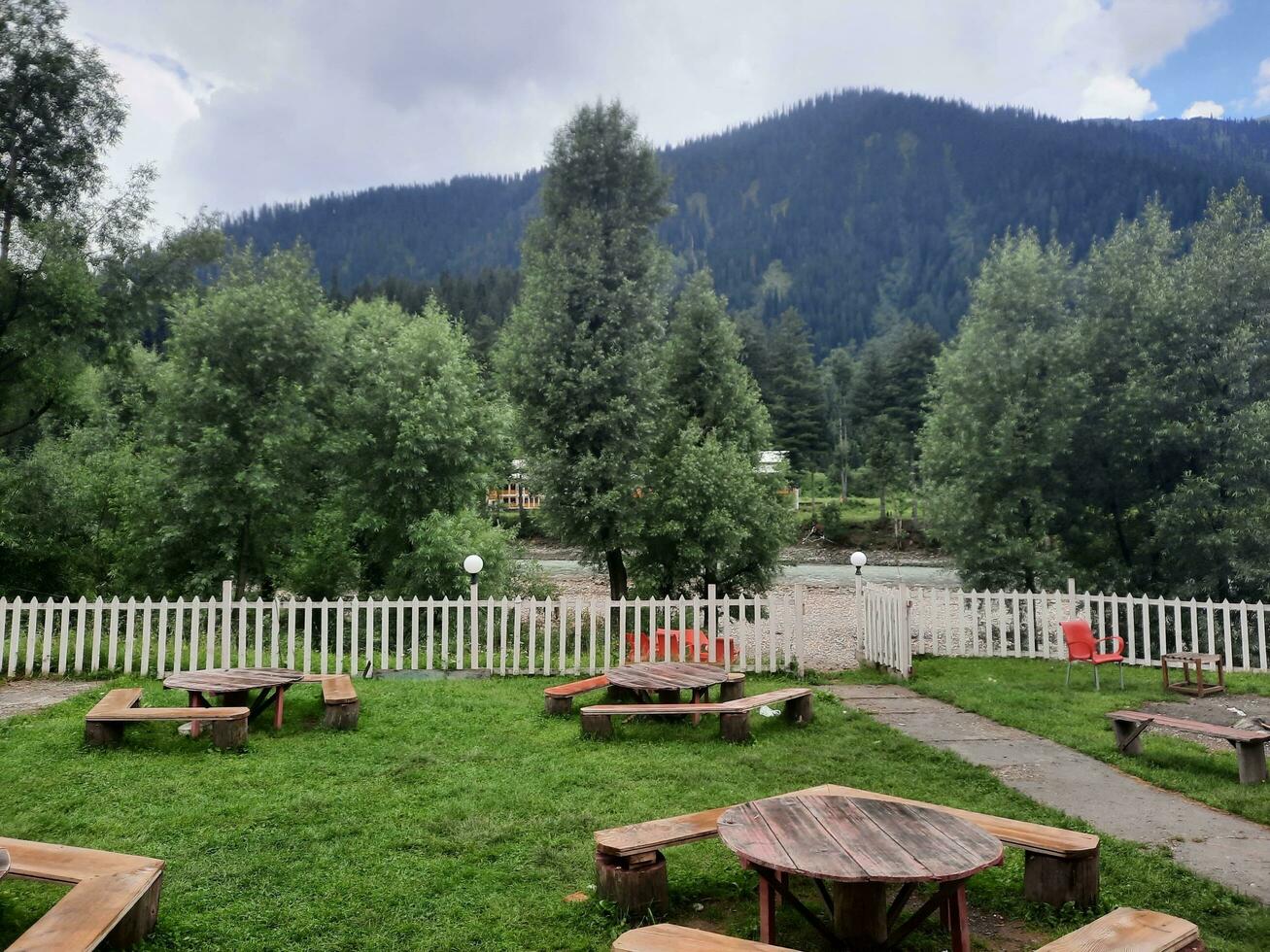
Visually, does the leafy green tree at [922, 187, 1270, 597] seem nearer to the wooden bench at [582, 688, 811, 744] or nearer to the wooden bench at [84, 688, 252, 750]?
the wooden bench at [582, 688, 811, 744]

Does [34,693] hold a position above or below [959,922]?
below

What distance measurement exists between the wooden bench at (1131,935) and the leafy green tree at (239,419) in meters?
15.3

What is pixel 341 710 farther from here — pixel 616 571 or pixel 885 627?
pixel 616 571

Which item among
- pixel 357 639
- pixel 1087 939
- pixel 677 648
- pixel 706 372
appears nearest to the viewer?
pixel 1087 939

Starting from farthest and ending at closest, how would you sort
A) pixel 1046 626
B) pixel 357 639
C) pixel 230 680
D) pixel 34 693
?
pixel 1046 626, pixel 357 639, pixel 34 693, pixel 230 680

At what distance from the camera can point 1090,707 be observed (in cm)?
912

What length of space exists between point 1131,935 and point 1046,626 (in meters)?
11.1

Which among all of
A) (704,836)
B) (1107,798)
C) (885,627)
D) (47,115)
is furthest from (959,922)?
(47,115)

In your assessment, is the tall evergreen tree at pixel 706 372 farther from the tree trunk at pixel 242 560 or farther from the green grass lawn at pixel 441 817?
the green grass lawn at pixel 441 817

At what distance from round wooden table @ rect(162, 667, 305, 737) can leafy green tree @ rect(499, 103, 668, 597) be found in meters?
7.94

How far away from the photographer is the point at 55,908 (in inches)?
131

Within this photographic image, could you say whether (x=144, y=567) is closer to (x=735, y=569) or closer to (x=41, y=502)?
(x=41, y=502)

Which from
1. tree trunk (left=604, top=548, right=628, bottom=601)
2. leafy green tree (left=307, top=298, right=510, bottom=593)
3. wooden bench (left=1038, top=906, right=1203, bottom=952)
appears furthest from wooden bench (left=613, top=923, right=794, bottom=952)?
leafy green tree (left=307, top=298, right=510, bottom=593)

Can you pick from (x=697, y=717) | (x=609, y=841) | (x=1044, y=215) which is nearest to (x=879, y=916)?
(x=609, y=841)
